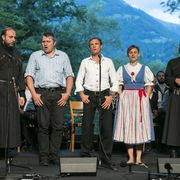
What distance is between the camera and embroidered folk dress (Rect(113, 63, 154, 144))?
4520mm

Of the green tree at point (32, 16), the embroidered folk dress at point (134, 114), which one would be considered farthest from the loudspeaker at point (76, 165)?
the green tree at point (32, 16)

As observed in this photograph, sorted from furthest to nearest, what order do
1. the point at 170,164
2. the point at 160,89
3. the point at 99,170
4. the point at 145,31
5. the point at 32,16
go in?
1. the point at 145,31
2. the point at 32,16
3. the point at 160,89
4. the point at 99,170
5. the point at 170,164

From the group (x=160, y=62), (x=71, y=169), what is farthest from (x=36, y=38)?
(x=160, y=62)

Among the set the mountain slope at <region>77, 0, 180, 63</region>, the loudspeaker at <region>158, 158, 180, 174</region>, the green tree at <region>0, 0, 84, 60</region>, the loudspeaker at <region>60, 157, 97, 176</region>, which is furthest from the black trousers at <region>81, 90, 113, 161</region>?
the mountain slope at <region>77, 0, 180, 63</region>

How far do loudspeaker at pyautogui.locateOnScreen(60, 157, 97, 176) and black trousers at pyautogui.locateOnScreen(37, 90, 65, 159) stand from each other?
3.69 ft

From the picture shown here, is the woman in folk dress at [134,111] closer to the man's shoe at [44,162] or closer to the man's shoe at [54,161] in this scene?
the man's shoe at [54,161]

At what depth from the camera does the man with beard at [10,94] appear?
14.6 ft

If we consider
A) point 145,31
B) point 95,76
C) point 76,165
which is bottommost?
point 76,165

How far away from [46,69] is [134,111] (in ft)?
4.27

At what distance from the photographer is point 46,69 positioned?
14.4 feet

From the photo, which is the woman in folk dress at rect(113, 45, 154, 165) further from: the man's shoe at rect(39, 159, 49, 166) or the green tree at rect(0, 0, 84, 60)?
the green tree at rect(0, 0, 84, 60)

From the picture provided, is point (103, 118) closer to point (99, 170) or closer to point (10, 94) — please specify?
point (99, 170)

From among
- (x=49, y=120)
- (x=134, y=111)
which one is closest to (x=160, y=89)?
(x=134, y=111)

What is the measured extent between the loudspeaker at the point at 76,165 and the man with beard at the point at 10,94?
4.67ft
